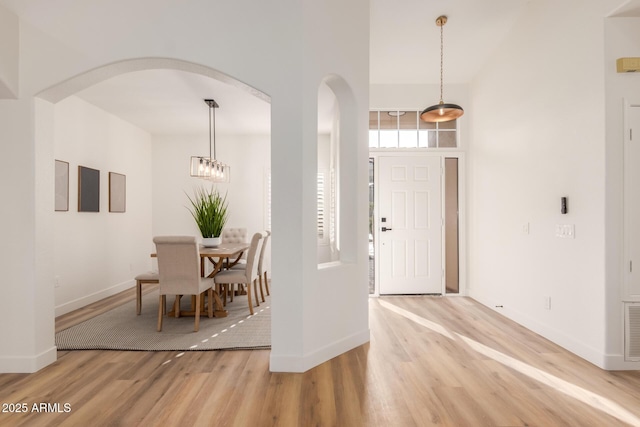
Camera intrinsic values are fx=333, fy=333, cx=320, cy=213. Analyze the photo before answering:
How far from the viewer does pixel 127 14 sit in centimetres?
252

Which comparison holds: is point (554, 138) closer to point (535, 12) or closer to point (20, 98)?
point (535, 12)

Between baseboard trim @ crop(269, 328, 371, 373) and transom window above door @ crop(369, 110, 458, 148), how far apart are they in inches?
124

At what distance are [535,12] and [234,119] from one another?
4178mm

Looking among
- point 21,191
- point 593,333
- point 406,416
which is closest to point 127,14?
point 21,191

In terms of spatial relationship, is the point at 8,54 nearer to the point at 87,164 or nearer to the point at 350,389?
the point at 87,164

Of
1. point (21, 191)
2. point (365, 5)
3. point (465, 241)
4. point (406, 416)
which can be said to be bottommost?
point (406, 416)

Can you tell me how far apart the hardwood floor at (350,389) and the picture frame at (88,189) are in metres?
2.39

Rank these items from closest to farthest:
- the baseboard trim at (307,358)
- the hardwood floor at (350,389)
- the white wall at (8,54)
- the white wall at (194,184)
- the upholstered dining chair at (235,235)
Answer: the hardwood floor at (350,389) → the white wall at (8,54) → the baseboard trim at (307,358) → the upholstered dining chair at (235,235) → the white wall at (194,184)

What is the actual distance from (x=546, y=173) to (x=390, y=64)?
7.74 ft

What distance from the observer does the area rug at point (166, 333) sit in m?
3.02

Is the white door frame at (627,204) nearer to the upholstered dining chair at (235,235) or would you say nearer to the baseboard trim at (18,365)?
the baseboard trim at (18,365)

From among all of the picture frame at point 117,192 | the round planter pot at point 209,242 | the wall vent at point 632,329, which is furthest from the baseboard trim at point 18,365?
the wall vent at point 632,329

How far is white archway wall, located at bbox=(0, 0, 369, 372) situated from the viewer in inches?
99.0

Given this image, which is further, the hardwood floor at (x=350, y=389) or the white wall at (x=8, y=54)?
the white wall at (x=8, y=54)
